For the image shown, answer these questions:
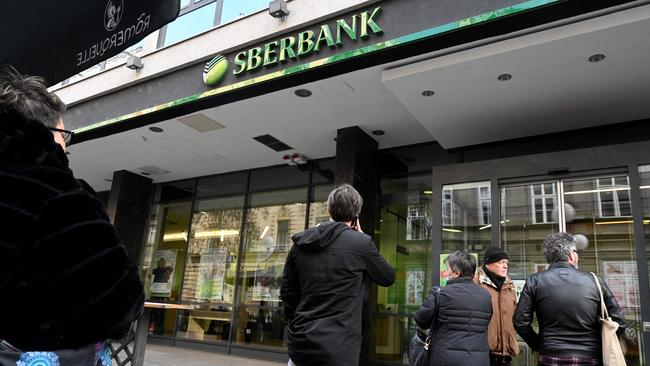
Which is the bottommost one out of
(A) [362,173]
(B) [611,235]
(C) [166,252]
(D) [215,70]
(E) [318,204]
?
(C) [166,252]

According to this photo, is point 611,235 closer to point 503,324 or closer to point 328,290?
point 503,324

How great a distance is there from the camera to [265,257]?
9289 mm

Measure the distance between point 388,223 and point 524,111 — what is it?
114 inches

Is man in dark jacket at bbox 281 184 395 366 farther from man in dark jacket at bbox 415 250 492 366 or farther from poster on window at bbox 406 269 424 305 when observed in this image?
poster on window at bbox 406 269 424 305

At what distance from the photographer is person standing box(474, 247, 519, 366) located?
412cm

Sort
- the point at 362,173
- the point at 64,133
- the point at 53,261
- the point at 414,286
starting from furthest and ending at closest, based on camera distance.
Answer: the point at 414,286 → the point at 362,173 → the point at 64,133 → the point at 53,261

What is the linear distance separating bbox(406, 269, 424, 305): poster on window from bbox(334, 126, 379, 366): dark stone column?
0.53 metres

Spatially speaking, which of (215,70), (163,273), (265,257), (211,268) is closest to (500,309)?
(215,70)

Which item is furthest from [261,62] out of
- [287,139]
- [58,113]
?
[58,113]

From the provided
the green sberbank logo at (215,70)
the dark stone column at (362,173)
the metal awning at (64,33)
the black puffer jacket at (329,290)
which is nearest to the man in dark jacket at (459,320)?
the black puffer jacket at (329,290)

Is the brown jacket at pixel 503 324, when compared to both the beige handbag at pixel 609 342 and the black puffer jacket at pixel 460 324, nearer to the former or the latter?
the black puffer jacket at pixel 460 324

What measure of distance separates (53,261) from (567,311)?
312cm

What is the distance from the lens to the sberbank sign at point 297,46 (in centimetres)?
528

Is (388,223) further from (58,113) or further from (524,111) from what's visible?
(58,113)
